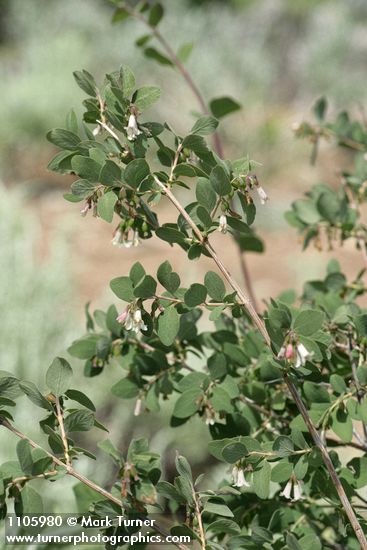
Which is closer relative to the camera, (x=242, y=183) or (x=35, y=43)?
(x=242, y=183)

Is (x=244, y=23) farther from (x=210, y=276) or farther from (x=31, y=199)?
(x=210, y=276)

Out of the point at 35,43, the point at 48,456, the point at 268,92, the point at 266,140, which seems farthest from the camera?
the point at 268,92

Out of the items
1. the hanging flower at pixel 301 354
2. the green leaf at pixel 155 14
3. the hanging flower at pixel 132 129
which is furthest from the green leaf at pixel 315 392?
the green leaf at pixel 155 14

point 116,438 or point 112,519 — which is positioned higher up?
point 116,438

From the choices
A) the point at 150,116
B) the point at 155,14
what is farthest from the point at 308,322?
the point at 150,116

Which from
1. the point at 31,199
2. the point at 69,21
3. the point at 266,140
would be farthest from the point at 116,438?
the point at 69,21

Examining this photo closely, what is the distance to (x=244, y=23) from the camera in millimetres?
11867

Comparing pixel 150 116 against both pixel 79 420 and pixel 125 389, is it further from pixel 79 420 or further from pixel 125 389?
pixel 79 420

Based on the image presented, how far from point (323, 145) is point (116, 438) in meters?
5.75

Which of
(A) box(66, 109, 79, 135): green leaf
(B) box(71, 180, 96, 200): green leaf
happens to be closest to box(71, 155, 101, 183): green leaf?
(B) box(71, 180, 96, 200): green leaf

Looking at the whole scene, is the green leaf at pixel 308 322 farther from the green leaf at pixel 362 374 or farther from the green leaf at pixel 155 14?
the green leaf at pixel 155 14

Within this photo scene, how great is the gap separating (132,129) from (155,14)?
2.26ft

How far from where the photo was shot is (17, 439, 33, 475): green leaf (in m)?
0.72

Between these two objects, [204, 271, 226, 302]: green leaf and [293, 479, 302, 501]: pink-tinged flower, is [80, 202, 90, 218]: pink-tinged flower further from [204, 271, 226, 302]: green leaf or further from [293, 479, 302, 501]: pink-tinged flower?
[293, 479, 302, 501]: pink-tinged flower
